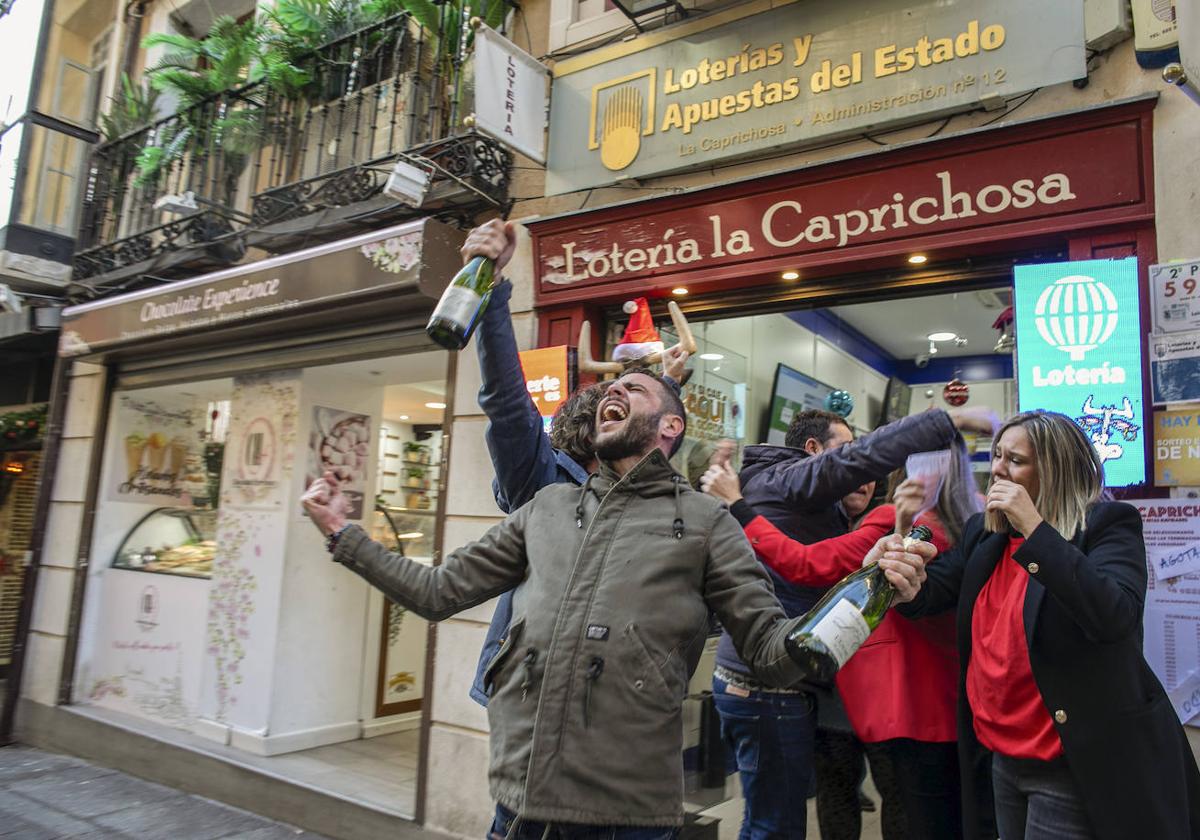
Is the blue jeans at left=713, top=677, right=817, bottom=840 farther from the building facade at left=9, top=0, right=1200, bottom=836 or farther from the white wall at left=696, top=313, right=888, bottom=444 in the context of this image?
the white wall at left=696, top=313, right=888, bottom=444

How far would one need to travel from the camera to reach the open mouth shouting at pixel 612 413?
7.03 feet

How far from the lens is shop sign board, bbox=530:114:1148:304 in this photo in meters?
3.42

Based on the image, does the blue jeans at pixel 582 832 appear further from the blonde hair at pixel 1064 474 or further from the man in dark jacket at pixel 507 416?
the blonde hair at pixel 1064 474

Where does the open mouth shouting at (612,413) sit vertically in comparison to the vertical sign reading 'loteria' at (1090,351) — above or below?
below

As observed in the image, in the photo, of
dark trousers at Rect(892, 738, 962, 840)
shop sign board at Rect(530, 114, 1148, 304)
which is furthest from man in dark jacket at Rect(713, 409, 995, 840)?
shop sign board at Rect(530, 114, 1148, 304)

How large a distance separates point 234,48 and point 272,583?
439cm

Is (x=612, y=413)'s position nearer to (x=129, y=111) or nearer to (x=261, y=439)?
(x=261, y=439)

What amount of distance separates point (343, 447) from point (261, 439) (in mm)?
624

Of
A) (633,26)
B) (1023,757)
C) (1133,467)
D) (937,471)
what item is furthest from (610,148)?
(1023,757)

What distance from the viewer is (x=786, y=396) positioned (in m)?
6.39

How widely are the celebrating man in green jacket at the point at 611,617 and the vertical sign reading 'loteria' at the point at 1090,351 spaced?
5.91 ft

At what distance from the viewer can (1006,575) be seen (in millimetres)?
2584

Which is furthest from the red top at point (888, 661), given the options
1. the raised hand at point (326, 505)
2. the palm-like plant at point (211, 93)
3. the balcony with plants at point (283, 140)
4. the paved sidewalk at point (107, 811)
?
the palm-like plant at point (211, 93)

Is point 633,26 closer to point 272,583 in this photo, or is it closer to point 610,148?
point 610,148
